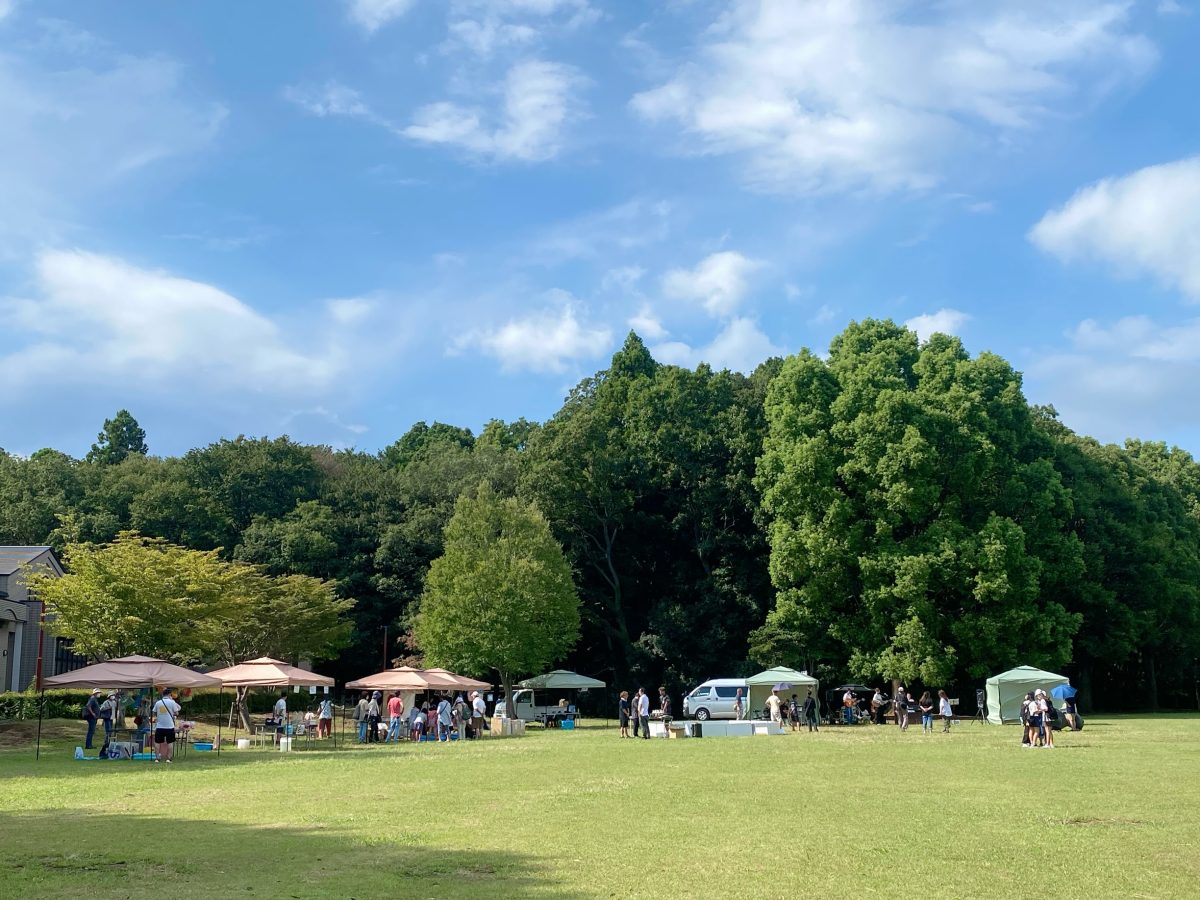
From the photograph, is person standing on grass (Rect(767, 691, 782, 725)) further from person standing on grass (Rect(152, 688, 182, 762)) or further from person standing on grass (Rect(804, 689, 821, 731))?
person standing on grass (Rect(152, 688, 182, 762))

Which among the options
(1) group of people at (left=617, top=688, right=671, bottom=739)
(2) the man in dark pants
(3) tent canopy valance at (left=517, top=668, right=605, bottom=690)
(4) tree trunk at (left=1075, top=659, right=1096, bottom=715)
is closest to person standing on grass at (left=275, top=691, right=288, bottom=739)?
(2) the man in dark pants

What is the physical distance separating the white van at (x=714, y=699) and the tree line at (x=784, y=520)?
2.05 meters

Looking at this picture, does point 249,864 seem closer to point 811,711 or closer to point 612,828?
point 612,828

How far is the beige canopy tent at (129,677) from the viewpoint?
2323cm

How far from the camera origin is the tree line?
145ft

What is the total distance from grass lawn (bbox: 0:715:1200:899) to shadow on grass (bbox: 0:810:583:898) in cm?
3

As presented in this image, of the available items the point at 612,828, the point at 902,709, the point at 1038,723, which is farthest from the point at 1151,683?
the point at 612,828

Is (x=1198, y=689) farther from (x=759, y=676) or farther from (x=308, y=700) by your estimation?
(x=308, y=700)

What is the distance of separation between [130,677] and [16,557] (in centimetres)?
2729

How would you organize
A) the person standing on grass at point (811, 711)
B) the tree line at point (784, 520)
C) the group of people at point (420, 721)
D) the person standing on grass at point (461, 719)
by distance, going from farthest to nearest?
the tree line at point (784, 520) < the person standing on grass at point (811, 711) < the person standing on grass at point (461, 719) < the group of people at point (420, 721)

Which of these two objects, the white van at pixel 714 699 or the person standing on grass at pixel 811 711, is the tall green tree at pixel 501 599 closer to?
the white van at pixel 714 699

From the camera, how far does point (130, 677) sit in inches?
923

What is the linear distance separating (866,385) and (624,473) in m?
12.6

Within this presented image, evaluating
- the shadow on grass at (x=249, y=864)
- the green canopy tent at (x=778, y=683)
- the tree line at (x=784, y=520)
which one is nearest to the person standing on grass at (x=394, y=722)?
the green canopy tent at (x=778, y=683)
